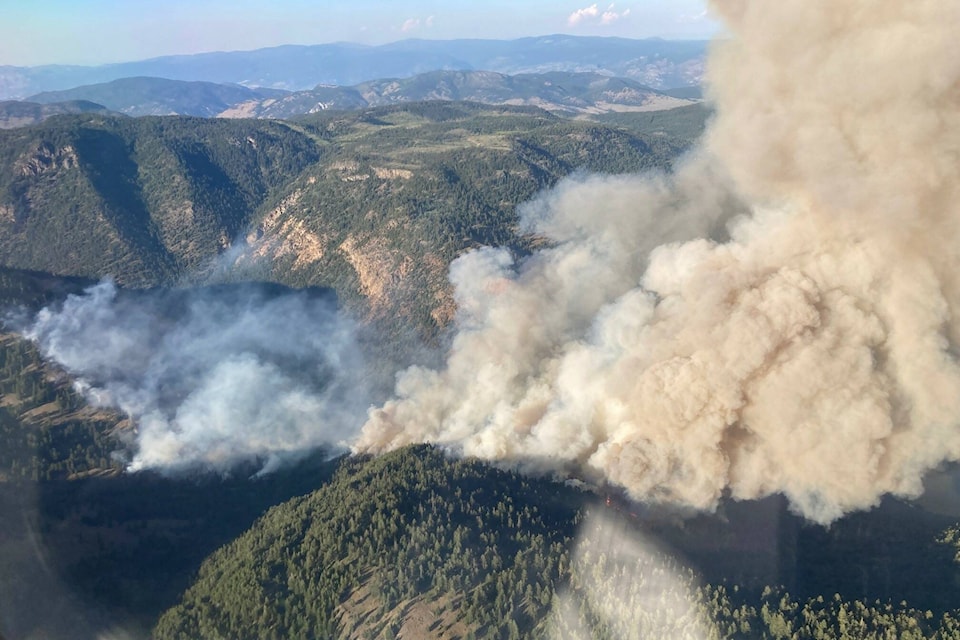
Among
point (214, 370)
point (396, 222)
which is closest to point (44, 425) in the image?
point (214, 370)

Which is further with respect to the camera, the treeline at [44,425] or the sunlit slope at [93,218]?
the sunlit slope at [93,218]

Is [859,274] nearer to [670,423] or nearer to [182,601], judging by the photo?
[670,423]

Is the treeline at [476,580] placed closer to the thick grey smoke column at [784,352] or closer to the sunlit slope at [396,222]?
the thick grey smoke column at [784,352]

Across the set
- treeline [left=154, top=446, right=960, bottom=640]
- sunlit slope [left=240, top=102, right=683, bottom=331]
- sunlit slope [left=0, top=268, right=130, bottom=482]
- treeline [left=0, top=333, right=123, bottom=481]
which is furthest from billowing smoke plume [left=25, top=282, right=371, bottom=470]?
treeline [left=154, top=446, right=960, bottom=640]

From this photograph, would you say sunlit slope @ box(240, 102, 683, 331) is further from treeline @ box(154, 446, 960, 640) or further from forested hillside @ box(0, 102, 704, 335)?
treeline @ box(154, 446, 960, 640)

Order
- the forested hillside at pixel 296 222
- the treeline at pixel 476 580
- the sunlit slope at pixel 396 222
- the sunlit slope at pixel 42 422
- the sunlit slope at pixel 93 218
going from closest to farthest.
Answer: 1. the treeline at pixel 476 580
2. the sunlit slope at pixel 42 422
3. the sunlit slope at pixel 396 222
4. the forested hillside at pixel 296 222
5. the sunlit slope at pixel 93 218

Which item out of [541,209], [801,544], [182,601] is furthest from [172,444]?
[541,209]

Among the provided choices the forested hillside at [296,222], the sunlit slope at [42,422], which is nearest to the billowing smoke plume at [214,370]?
the sunlit slope at [42,422]

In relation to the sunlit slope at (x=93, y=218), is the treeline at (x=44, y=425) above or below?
below

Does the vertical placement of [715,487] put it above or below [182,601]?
above
